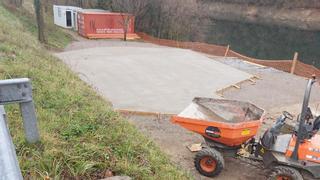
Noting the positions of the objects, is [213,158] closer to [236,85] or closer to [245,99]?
[245,99]

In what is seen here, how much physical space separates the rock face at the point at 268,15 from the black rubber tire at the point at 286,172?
134ft

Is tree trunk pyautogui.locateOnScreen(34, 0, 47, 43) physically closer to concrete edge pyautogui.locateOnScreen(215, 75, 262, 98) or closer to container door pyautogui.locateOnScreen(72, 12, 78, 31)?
container door pyautogui.locateOnScreen(72, 12, 78, 31)

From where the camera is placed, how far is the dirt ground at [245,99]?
275 inches

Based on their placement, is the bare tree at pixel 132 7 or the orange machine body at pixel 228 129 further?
the bare tree at pixel 132 7

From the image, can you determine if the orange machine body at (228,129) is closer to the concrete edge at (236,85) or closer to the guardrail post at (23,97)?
the guardrail post at (23,97)

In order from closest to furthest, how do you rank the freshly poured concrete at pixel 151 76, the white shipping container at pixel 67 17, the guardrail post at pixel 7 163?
the guardrail post at pixel 7 163
the freshly poured concrete at pixel 151 76
the white shipping container at pixel 67 17

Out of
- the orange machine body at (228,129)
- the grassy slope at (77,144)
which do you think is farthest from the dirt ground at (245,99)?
the grassy slope at (77,144)

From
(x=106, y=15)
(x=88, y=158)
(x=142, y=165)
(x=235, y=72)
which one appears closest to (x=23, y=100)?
(x=88, y=158)

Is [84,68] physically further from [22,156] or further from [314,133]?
[22,156]

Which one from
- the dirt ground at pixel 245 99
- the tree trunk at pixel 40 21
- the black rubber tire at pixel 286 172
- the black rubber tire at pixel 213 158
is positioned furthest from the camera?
the tree trunk at pixel 40 21

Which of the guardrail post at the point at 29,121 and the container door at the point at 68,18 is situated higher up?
the guardrail post at the point at 29,121

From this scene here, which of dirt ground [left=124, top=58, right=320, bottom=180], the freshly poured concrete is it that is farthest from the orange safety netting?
the freshly poured concrete

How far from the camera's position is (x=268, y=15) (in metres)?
47.7

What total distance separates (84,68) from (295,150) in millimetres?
10958
